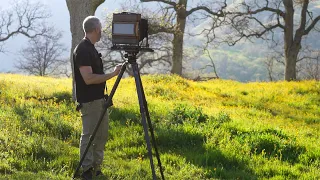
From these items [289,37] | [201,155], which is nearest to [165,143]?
[201,155]

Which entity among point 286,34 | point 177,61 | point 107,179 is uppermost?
point 286,34

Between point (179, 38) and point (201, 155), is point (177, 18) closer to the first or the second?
point (179, 38)

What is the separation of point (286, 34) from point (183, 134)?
659 inches

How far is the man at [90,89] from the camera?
4805mm

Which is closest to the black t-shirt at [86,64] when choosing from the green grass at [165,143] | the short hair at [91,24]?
the short hair at [91,24]

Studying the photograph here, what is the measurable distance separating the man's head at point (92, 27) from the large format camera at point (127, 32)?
0.38 m

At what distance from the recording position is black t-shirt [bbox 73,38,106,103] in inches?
189

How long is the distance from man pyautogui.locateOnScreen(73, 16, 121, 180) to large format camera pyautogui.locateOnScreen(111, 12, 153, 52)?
321mm

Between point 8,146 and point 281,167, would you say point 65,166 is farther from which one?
point 281,167

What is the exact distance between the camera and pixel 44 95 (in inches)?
432

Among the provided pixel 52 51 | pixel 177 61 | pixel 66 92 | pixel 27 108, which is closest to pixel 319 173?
pixel 27 108

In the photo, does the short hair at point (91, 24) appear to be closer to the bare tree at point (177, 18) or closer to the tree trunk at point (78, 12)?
the tree trunk at point (78, 12)

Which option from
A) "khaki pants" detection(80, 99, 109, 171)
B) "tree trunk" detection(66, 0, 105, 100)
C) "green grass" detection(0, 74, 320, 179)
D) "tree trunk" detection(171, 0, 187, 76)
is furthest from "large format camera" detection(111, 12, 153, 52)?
"tree trunk" detection(171, 0, 187, 76)

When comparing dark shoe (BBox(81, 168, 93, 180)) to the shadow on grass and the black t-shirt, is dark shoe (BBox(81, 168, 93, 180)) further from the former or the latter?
the shadow on grass
